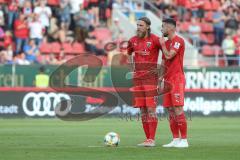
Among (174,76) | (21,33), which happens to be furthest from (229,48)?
(174,76)

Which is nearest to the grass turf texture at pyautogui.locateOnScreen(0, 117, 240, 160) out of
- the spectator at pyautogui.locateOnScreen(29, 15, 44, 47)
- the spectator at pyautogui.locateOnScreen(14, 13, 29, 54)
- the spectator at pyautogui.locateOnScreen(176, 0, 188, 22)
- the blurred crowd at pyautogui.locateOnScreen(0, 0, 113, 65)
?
the blurred crowd at pyautogui.locateOnScreen(0, 0, 113, 65)

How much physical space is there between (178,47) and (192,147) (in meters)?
1.99

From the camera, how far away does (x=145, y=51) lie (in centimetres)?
1645

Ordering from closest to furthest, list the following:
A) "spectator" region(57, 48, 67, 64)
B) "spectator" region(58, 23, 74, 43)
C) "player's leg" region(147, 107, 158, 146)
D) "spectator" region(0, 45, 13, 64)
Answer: "player's leg" region(147, 107, 158, 146), "spectator" region(0, 45, 13, 64), "spectator" region(57, 48, 67, 64), "spectator" region(58, 23, 74, 43)

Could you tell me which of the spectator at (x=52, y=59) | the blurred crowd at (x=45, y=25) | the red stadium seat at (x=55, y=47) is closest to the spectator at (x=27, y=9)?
the blurred crowd at (x=45, y=25)

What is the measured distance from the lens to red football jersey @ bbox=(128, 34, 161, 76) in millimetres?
16453

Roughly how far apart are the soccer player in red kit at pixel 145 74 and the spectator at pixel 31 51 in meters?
14.8

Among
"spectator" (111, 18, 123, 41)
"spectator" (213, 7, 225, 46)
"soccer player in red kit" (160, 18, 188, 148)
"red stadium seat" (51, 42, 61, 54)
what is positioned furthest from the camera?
"spectator" (213, 7, 225, 46)

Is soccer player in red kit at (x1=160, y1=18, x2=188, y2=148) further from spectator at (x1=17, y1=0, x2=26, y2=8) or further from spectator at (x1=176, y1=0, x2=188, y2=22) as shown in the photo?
spectator at (x1=176, y1=0, x2=188, y2=22)

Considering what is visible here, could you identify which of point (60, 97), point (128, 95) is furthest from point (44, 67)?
point (128, 95)

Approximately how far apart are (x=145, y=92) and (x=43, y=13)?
1695 centimetres

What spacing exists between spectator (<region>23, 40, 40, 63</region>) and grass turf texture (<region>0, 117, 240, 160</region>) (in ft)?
17.4

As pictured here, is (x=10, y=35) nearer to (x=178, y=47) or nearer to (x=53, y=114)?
(x=53, y=114)

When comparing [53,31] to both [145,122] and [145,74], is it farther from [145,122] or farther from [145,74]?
[145,122]
